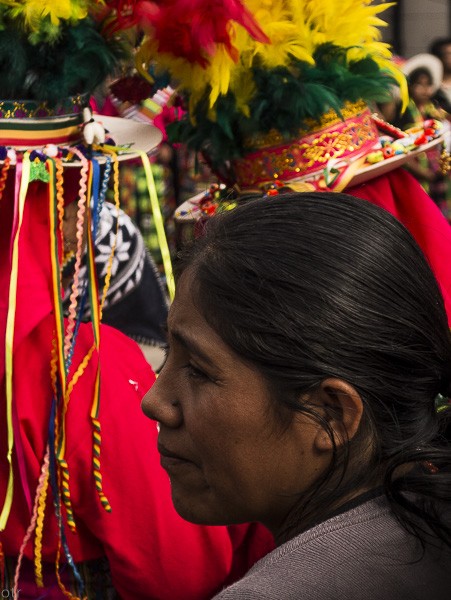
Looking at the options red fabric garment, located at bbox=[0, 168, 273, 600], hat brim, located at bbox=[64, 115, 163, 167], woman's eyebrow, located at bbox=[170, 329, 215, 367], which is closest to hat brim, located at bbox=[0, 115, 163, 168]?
hat brim, located at bbox=[64, 115, 163, 167]

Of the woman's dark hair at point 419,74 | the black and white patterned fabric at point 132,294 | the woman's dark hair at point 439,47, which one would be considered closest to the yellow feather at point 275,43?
the black and white patterned fabric at point 132,294

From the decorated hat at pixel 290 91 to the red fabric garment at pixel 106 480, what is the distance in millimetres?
538

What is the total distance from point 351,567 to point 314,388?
0.23 meters

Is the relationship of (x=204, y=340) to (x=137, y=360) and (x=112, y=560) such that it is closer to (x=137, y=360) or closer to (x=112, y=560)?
(x=112, y=560)

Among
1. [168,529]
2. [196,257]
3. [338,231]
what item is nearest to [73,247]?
[168,529]

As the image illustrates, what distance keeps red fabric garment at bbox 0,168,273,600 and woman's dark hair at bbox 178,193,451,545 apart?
108 cm

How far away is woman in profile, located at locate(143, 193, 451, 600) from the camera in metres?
A: 1.23

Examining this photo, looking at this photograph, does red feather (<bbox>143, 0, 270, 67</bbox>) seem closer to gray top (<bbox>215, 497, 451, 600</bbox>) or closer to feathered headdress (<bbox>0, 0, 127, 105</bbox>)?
feathered headdress (<bbox>0, 0, 127, 105</bbox>)

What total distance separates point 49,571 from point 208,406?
1317 mm

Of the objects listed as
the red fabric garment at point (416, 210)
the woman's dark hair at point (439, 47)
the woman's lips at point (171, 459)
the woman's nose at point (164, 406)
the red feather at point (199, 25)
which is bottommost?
the woman's dark hair at point (439, 47)

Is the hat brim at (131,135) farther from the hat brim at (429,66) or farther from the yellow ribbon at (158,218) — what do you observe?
the hat brim at (429,66)

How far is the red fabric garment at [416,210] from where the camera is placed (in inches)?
107

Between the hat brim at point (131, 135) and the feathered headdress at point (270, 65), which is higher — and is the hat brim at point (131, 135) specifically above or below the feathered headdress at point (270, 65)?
below

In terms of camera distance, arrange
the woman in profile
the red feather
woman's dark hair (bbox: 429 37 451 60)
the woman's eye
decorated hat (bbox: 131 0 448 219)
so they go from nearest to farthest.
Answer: the woman in profile < the woman's eye < the red feather < decorated hat (bbox: 131 0 448 219) < woman's dark hair (bbox: 429 37 451 60)
